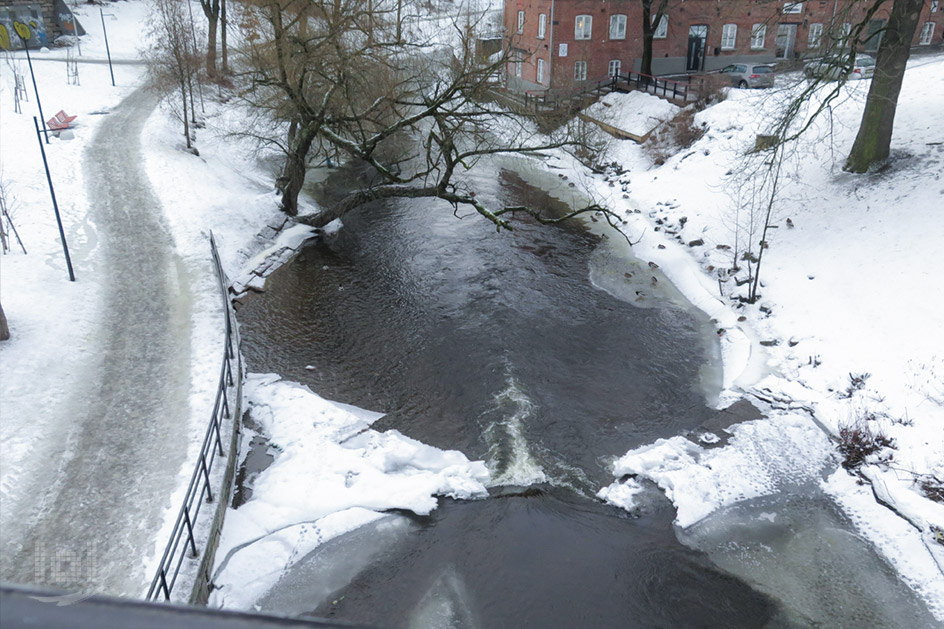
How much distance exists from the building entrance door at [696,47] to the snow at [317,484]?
118 ft

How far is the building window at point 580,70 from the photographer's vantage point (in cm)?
3906

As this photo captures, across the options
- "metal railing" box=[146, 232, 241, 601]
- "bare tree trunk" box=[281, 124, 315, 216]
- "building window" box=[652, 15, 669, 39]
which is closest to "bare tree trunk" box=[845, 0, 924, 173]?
"bare tree trunk" box=[281, 124, 315, 216]

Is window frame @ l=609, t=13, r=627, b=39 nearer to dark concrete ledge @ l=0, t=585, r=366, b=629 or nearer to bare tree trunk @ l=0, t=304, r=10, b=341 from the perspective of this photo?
bare tree trunk @ l=0, t=304, r=10, b=341

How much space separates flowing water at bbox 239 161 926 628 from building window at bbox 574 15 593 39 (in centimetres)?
1901

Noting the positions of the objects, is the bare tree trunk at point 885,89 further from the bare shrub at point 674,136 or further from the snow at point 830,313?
the bare shrub at point 674,136

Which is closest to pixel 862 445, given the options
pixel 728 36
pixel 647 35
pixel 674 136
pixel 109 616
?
pixel 109 616

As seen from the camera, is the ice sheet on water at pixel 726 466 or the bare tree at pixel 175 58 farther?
the bare tree at pixel 175 58

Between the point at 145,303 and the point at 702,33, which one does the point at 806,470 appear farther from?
Answer: the point at 702,33

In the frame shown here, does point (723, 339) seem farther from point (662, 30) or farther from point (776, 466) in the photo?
point (662, 30)

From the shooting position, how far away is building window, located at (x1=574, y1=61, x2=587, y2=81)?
39062 mm

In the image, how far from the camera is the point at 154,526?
990 cm

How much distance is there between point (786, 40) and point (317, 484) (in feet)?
139

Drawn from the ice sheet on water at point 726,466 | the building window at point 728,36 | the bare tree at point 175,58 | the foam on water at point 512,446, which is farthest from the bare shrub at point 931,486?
the building window at point 728,36

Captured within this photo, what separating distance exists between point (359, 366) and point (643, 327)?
7.59 meters
